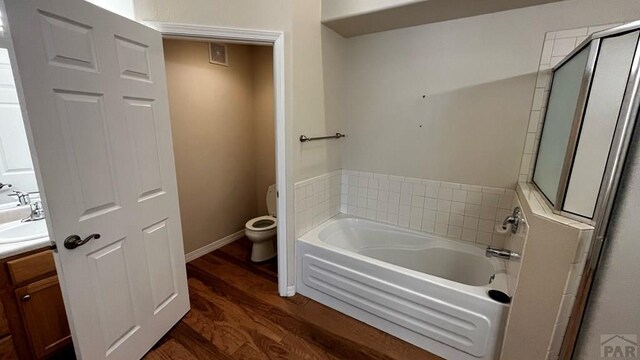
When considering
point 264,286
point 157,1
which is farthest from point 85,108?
point 264,286

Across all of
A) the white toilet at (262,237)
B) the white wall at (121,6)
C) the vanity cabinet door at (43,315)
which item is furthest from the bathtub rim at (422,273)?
the white wall at (121,6)

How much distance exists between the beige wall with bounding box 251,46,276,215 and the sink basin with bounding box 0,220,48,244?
1.79 meters

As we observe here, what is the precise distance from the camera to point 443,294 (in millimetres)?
1490

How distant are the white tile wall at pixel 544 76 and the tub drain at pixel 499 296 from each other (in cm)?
84

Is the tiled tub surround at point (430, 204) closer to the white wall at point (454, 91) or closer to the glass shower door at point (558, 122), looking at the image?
the white wall at point (454, 91)

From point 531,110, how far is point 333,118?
143cm

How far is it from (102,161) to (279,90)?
1058mm

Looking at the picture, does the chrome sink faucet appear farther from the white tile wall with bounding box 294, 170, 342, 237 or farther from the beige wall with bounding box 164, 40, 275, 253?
the white tile wall with bounding box 294, 170, 342, 237

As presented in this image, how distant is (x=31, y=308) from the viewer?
1274mm

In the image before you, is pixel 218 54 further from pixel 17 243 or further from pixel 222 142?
pixel 17 243

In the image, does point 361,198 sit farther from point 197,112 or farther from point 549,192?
point 197,112

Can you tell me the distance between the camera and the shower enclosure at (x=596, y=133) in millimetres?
829

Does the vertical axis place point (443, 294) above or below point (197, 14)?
below

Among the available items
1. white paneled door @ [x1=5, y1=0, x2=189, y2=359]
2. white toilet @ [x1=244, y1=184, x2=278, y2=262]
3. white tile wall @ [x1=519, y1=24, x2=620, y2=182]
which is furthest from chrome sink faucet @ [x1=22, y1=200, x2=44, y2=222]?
white tile wall @ [x1=519, y1=24, x2=620, y2=182]
